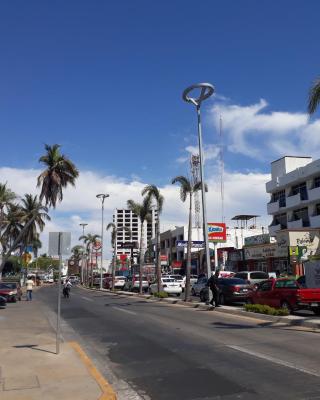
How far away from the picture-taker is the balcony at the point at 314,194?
49531 millimetres

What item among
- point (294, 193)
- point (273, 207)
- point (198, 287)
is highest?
point (294, 193)

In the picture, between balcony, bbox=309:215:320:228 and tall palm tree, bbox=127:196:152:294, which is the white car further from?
balcony, bbox=309:215:320:228

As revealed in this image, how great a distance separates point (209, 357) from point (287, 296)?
34.4 feet

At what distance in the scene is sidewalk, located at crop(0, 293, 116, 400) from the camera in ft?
25.7

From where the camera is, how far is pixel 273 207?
194ft

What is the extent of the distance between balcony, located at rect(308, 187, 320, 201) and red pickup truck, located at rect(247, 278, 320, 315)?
2900cm

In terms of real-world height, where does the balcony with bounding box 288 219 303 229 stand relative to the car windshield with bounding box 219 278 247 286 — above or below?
above

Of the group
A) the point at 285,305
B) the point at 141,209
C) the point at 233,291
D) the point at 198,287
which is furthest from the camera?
the point at 141,209

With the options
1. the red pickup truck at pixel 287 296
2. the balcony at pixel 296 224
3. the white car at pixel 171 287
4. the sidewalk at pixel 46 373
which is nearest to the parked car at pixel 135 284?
the white car at pixel 171 287

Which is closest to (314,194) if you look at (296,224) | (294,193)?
(294,193)

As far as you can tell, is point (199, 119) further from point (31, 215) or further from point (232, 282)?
point (31, 215)

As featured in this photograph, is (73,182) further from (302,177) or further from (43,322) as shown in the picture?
(43,322)

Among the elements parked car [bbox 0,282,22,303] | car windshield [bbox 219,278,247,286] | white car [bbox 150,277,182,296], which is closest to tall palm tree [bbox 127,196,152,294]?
white car [bbox 150,277,182,296]

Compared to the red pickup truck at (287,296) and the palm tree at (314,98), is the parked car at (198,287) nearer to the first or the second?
the red pickup truck at (287,296)
